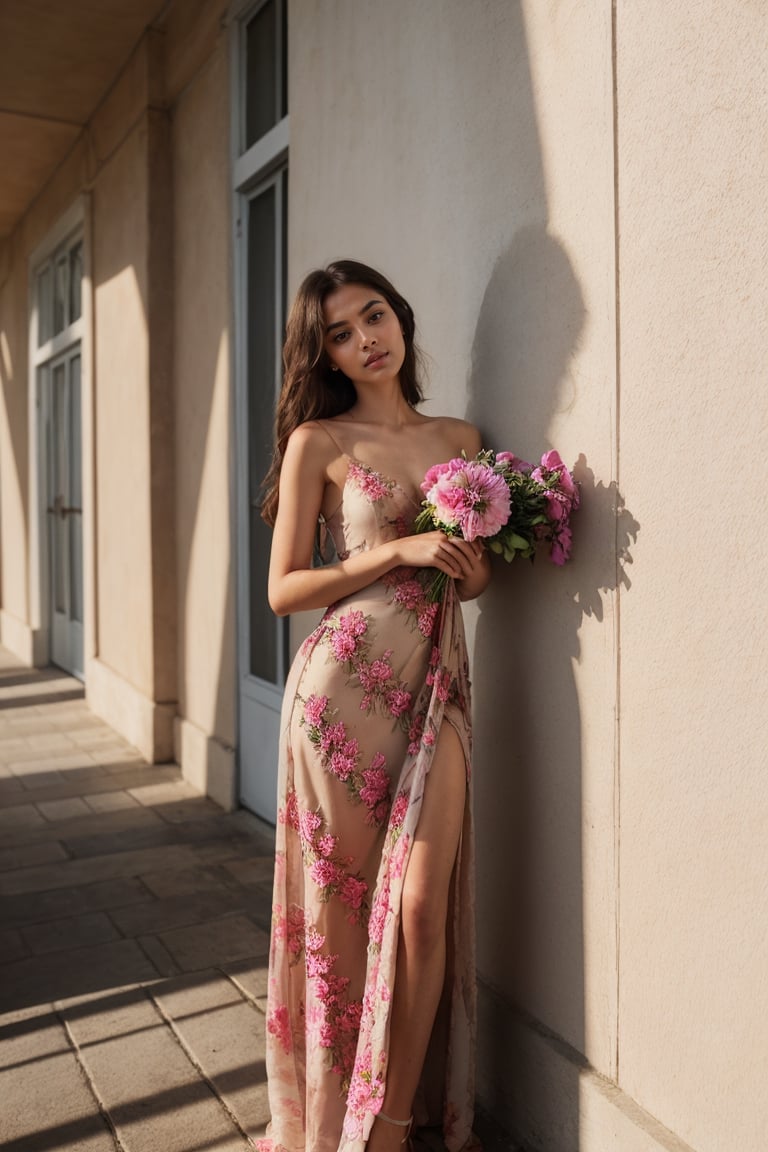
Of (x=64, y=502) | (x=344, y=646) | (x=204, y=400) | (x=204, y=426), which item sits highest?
(x=204, y=400)

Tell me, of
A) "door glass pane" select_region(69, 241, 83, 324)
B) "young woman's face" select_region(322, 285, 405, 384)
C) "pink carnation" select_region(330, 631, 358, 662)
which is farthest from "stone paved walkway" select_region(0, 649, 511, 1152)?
"door glass pane" select_region(69, 241, 83, 324)

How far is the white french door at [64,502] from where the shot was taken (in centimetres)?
855

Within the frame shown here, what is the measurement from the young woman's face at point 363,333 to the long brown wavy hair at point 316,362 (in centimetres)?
2

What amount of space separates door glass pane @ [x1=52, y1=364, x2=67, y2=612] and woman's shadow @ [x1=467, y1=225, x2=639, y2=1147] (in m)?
7.05

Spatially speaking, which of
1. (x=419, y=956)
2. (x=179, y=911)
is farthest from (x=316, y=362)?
(x=179, y=911)

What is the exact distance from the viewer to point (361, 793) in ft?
7.29

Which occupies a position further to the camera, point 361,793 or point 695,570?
point 361,793

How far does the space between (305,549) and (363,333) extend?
1.67 ft

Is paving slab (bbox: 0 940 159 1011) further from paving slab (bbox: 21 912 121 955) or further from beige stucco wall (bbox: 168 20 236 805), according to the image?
beige stucco wall (bbox: 168 20 236 805)

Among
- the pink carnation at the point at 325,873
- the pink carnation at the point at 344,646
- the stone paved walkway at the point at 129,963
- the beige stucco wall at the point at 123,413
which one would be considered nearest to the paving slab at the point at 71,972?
the stone paved walkway at the point at 129,963

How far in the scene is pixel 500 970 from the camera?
250cm

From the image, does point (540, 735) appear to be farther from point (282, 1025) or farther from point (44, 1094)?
point (44, 1094)

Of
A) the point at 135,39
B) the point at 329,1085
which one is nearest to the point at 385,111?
the point at 329,1085

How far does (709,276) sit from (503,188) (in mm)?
761
